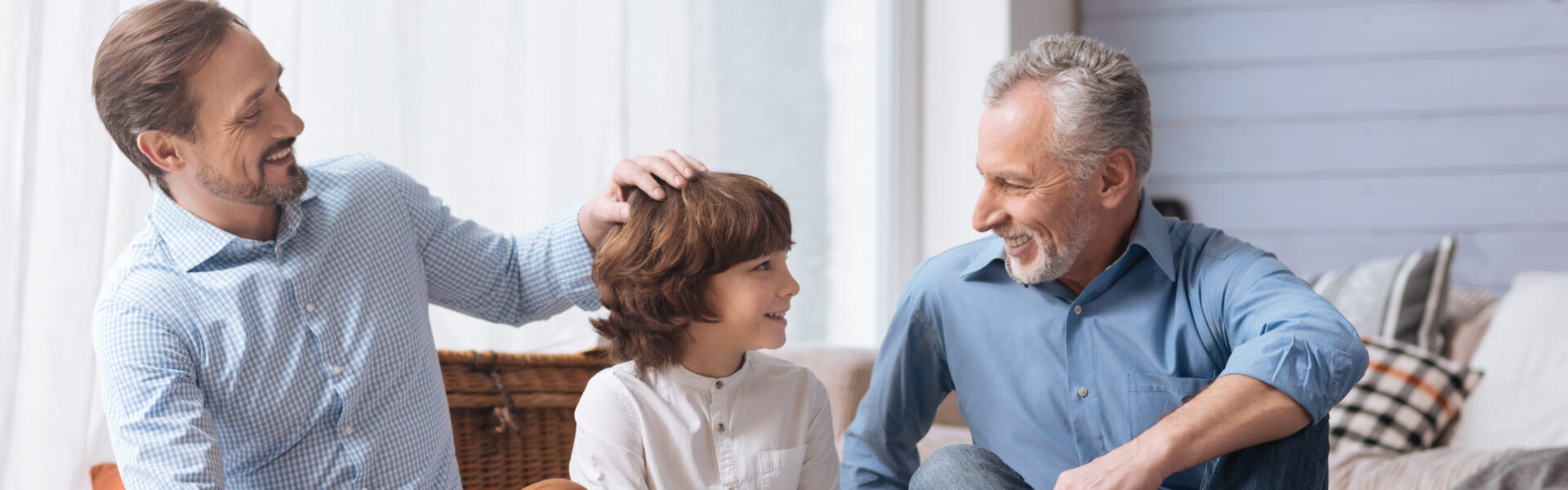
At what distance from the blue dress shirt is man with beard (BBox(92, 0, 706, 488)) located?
1.37 ft

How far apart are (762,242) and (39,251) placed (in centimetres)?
83

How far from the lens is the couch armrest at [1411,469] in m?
2.02

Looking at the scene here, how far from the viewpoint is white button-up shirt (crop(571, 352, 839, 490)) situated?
134 centimetres

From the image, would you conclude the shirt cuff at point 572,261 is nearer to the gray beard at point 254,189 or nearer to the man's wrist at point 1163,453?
the gray beard at point 254,189

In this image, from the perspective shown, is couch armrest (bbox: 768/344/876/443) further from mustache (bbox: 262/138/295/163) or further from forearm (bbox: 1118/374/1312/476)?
mustache (bbox: 262/138/295/163)

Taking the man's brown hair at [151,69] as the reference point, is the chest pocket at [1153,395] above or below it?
below

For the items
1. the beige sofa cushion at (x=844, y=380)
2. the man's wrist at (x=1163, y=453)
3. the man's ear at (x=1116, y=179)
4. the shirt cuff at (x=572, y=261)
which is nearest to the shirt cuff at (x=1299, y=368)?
the man's wrist at (x=1163, y=453)

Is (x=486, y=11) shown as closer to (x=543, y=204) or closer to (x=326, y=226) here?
(x=543, y=204)

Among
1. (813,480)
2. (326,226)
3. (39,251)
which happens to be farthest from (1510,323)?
(39,251)

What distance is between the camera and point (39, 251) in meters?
A: 1.35

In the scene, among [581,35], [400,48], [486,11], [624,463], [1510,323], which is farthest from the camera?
[1510,323]

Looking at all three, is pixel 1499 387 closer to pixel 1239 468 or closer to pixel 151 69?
pixel 1239 468

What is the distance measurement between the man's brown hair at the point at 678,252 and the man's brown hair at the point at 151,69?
1.57ft

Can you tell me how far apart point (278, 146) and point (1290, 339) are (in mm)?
1112
